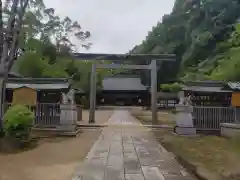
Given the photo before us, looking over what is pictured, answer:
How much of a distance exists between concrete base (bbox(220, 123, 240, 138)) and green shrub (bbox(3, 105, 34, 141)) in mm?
7765

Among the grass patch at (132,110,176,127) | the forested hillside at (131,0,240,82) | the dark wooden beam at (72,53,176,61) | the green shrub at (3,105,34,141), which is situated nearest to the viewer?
the green shrub at (3,105,34,141)

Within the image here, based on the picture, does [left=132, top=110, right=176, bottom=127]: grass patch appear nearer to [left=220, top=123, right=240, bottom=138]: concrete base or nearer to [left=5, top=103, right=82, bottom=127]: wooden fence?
[left=220, top=123, right=240, bottom=138]: concrete base

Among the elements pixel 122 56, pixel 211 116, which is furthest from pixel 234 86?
pixel 122 56

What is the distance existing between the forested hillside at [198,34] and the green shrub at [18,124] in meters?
19.2

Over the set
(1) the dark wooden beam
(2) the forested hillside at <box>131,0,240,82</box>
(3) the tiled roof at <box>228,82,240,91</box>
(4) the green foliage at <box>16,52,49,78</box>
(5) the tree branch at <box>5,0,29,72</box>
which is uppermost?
(2) the forested hillside at <box>131,0,240,82</box>

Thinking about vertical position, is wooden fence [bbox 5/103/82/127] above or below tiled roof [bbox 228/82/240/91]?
below

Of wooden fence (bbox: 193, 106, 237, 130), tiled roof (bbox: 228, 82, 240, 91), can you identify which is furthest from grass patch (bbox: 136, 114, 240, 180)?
tiled roof (bbox: 228, 82, 240, 91)

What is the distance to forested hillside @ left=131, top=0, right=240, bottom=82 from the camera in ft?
102

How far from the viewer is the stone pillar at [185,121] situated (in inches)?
499

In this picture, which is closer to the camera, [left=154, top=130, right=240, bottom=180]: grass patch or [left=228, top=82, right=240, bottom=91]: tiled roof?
[left=154, top=130, right=240, bottom=180]: grass patch

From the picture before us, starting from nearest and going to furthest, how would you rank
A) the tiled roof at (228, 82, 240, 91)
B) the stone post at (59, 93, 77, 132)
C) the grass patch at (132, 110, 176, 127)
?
the stone post at (59, 93, 77, 132) < the tiled roof at (228, 82, 240, 91) < the grass patch at (132, 110, 176, 127)

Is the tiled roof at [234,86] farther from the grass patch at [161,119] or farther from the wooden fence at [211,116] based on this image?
the grass patch at [161,119]

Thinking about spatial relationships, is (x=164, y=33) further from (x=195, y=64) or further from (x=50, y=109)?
(x=50, y=109)

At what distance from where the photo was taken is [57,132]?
12750mm
